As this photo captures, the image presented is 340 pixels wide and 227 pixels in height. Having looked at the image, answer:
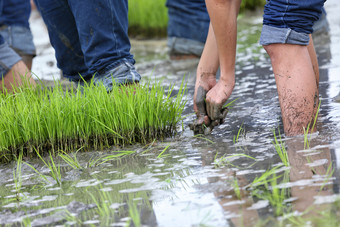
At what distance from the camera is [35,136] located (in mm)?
2307

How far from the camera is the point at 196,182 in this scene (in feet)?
5.79

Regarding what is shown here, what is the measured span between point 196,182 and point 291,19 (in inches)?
30.7

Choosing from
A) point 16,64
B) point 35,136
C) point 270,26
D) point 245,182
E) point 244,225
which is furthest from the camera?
point 16,64

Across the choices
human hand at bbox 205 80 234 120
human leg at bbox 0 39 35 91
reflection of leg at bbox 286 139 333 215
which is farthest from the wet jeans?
human leg at bbox 0 39 35 91

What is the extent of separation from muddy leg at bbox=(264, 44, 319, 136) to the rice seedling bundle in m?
0.52

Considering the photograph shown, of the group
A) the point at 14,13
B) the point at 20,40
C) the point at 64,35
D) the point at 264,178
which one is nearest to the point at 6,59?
the point at 64,35

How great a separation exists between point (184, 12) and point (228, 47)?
81.5 inches

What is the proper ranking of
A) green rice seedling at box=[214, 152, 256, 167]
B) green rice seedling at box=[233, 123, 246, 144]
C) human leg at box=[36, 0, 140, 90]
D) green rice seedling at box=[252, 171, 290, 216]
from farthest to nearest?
human leg at box=[36, 0, 140, 90], green rice seedling at box=[233, 123, 246, 144], green rice seedling at box=[214, 152, 256, 167], green rice seedling at box=[252, 171, 290, 216]

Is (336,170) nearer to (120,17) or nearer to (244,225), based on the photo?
(244,225)

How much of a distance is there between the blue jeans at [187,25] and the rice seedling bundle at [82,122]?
1.98 m

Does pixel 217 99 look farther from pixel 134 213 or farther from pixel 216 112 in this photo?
pixel 134 213

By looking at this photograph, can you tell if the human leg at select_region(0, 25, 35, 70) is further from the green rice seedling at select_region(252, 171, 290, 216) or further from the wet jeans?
the green rice seedling at select_region(252, 171, 290, 216)

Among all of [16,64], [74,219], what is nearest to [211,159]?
[74,219]

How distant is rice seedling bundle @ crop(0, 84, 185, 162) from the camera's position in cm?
230
